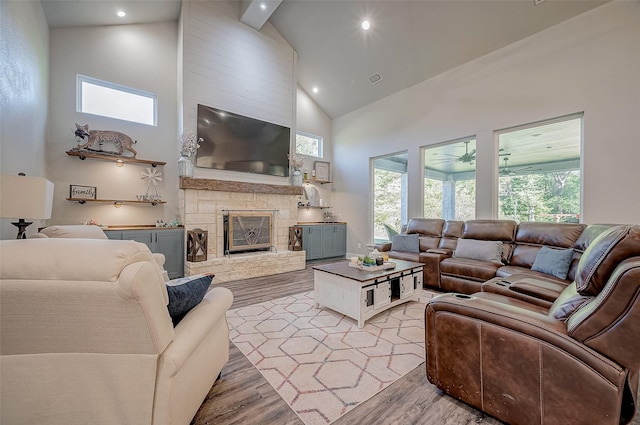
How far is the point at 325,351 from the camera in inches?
84.8

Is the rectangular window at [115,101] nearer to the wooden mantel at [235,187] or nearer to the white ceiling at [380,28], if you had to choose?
the white ceiling at [380,28]

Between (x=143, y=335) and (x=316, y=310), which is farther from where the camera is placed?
(x=316, y=310)

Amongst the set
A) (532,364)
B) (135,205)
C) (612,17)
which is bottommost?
(532,364)

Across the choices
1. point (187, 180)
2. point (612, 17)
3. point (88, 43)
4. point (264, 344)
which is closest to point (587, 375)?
point (264, 344)

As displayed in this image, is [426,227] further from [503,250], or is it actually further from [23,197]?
[23,197]

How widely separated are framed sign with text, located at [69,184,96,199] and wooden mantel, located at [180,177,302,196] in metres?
1.26

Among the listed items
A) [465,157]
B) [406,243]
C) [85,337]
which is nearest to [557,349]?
[85,337]

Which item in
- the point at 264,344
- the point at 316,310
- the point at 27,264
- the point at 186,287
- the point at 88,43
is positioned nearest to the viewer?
the point at 27,264

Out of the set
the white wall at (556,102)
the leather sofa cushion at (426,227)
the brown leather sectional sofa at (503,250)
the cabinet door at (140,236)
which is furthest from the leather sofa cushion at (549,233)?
the cabinet door at (140,236)

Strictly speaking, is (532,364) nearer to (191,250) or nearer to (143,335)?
(143,335)

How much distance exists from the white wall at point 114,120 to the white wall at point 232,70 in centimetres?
58

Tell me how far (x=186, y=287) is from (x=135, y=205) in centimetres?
381

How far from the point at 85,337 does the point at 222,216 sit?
3.76 metres

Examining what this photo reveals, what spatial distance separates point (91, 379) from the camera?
1069 millimetres
